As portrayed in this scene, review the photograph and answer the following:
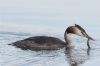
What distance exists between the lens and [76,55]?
16.2 metres

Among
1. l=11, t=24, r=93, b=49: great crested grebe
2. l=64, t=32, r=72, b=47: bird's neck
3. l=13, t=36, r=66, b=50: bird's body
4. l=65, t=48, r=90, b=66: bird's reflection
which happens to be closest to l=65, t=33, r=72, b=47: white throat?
l=64, t=32, r=72, b=47: bird's neck

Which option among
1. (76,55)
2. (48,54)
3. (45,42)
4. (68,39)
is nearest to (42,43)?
(45,42)

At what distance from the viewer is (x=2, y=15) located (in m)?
22.2

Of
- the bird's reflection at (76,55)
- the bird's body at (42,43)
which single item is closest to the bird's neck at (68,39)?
the bird's body at (42,43)

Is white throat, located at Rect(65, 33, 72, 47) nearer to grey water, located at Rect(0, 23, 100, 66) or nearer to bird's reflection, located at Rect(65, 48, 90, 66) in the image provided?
grey water, located at Rect(0, 23, 100, 66)

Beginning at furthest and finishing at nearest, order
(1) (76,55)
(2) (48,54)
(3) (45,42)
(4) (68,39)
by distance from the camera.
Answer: (4) (68,39)
(3) (45,42)
(2) (48,54)
(1) (76,55)

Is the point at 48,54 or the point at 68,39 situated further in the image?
the point at 68,39

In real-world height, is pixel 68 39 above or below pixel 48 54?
above

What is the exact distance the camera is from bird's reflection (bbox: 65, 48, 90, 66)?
48.9 ft

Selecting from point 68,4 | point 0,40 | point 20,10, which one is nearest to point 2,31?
point 0,40

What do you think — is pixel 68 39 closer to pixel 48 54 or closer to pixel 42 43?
pixel 42 43

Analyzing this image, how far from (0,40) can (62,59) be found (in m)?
3.70

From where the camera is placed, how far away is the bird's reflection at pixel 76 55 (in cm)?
1491

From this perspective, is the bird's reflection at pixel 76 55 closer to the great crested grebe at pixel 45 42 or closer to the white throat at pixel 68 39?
the great crested grebe at pixel 45 42
